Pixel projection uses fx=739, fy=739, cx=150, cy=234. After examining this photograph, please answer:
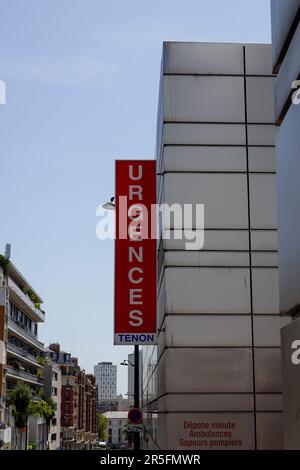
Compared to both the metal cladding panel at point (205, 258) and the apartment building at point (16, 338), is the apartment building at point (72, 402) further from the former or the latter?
the metal cladding panel at point (205, 258)

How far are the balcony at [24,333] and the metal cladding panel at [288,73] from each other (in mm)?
63161

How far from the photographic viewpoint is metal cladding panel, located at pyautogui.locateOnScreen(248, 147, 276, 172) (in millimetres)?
17781

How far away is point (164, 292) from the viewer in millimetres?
17625

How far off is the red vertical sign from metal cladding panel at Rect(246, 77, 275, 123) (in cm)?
281

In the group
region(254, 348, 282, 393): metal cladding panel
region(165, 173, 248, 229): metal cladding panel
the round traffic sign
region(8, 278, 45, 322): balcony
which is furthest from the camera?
region(8, 278, 45, 322): balcony

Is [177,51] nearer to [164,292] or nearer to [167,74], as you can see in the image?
[167,74]

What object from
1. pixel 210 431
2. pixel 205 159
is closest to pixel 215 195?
pixel 205 159

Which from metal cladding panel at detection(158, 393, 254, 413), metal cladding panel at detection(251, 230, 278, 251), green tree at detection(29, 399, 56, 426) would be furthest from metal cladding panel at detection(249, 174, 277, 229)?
green tree at detection(29, 399, 56, 426)

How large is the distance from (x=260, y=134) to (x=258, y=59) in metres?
1.87

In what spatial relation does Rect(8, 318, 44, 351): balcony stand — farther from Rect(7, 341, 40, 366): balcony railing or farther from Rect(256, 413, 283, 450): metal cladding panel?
Rect(256, 413, 283, 450): metal cladding panel

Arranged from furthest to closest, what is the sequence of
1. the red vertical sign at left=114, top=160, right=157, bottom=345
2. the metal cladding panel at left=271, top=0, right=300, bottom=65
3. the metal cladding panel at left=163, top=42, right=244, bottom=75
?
the red vertical sign at left=114, top=160, right=157, bottom=345, the metal cladding panel at left=163, top=42, right=244, bottom=75, the metal cladding panel at left=271, top=0, right=300, bottom=65

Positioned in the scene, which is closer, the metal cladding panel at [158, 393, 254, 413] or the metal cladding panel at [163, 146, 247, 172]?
the metal cladding panel at [158, 393, 254, 413]

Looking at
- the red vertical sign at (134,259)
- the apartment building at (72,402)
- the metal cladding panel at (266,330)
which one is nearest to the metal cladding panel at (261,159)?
the red vertical sign at (134,259)
